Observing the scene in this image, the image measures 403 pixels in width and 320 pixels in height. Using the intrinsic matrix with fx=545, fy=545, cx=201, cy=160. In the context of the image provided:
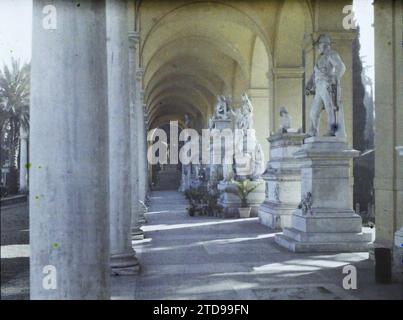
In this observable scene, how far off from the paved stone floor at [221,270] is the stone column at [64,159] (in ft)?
9.44

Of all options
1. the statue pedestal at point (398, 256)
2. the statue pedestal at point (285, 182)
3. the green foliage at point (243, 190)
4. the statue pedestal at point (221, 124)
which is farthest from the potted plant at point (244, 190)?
the statue pedestal at point (398, 256)

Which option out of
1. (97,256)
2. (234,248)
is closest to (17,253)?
(234,248)

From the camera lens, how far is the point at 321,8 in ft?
49.3

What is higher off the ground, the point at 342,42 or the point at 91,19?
the point at 342,42

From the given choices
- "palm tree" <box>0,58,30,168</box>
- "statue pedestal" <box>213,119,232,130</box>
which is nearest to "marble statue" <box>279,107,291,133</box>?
"palm tree" <box>0,58,30,168</box>

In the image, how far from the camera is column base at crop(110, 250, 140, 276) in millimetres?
8000

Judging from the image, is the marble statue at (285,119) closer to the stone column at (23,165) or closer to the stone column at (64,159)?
the stone column at (64,159)

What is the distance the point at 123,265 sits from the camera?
26.4 feet

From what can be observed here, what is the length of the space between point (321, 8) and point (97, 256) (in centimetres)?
1286

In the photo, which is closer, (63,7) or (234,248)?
(63,7)

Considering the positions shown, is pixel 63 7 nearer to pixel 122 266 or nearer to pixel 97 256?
pixel 97 256

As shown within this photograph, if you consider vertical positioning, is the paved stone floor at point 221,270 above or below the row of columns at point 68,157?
below

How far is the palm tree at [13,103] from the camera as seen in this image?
16.5m
